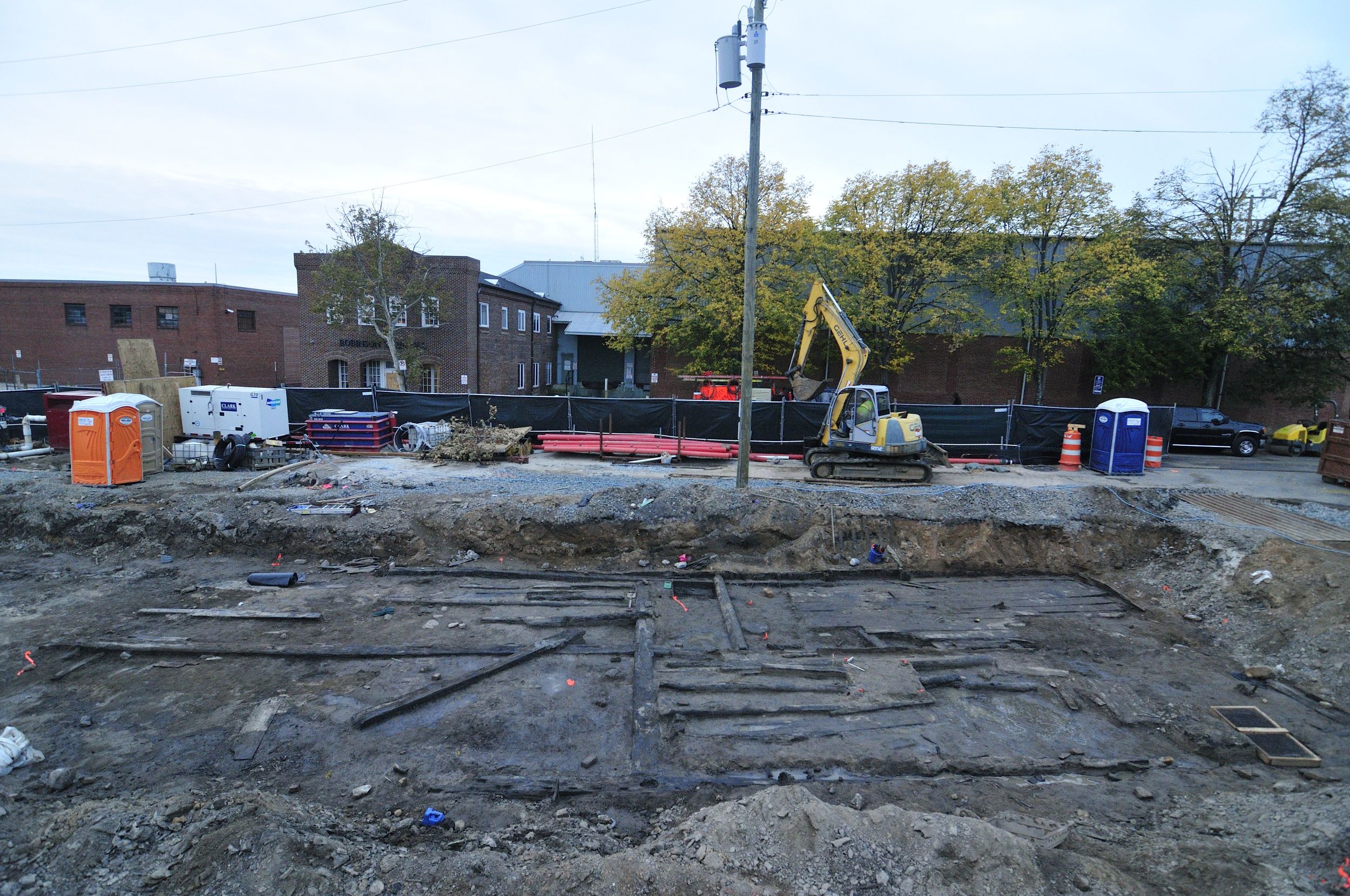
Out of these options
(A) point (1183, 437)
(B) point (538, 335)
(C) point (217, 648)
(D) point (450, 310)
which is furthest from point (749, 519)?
(B) point (538, 335)

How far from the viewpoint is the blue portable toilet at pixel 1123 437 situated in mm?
17984

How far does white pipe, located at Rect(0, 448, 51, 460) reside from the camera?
17.0m

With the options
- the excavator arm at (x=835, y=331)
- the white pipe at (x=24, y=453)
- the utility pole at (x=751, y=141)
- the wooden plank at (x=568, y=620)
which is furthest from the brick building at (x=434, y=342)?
the wooden plank at (x=568, y=620)

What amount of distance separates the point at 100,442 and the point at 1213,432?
32787 mm

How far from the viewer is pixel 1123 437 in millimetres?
18141

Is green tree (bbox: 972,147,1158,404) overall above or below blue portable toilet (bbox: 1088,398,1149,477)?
above

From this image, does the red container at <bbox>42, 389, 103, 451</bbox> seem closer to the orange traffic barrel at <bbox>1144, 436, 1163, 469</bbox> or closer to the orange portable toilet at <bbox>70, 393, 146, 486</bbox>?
the orange portable toilet at <bbox>70, 393, 146, 486</bbox>

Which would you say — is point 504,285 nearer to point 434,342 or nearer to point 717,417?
point 434,342

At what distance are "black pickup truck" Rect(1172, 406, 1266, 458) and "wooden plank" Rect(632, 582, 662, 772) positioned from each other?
75.3 feet

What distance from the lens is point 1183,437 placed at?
23.3 m

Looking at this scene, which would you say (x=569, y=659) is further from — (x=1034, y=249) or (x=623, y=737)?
(x=1034, y=249)

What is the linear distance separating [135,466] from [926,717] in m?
16.9

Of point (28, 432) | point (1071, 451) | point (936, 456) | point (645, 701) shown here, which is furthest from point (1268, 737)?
point (28, 432)

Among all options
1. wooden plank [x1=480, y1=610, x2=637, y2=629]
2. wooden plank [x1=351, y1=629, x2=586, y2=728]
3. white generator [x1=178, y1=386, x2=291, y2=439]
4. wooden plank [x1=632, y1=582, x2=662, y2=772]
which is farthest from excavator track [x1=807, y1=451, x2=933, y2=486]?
white generator [x1=178, y1=386, x2=291, y2=439]
